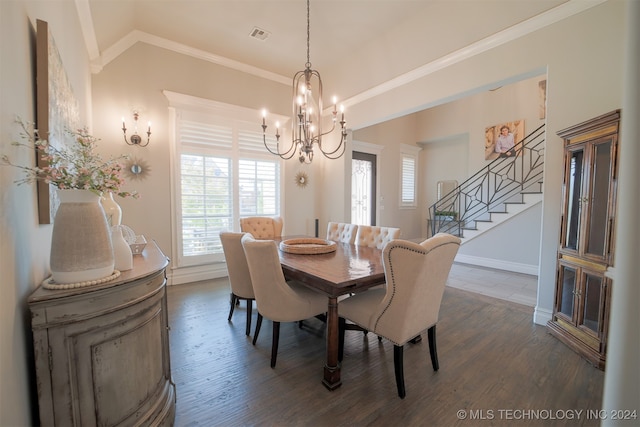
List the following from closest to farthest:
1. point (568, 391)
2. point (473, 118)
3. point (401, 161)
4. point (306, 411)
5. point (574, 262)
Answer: point (306, 411) < point (568, 391) < point (574, 262) < point (473, 118) < point (401, 161)

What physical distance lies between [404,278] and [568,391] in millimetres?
1430

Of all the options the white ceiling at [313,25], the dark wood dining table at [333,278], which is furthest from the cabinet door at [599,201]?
the dark wood dining table at [333,278]

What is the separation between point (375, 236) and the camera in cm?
305

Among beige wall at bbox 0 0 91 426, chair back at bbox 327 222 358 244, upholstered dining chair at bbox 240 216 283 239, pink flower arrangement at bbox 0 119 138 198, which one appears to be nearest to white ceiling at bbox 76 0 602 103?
beige wall at bbox 0 0 91 426

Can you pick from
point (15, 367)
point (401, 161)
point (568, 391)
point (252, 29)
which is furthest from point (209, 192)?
point (401, 161)

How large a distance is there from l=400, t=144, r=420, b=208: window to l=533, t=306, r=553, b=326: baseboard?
452 cm

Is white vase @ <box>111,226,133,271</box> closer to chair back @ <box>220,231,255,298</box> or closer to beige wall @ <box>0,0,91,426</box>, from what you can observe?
beige wall @ <box>0,0,91,426</box>

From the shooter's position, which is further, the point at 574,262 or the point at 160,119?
the point at 160,119

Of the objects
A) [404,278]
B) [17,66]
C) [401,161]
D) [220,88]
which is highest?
[220,88]

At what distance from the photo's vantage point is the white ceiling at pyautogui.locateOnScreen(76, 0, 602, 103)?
2.80m

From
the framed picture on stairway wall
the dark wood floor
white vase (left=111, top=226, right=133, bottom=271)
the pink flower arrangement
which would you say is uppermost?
the framed picture on stairway wall

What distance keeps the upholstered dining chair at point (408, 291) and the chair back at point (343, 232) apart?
143 cm

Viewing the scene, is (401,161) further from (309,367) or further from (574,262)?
(309,367)

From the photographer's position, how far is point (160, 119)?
12.4 ft
